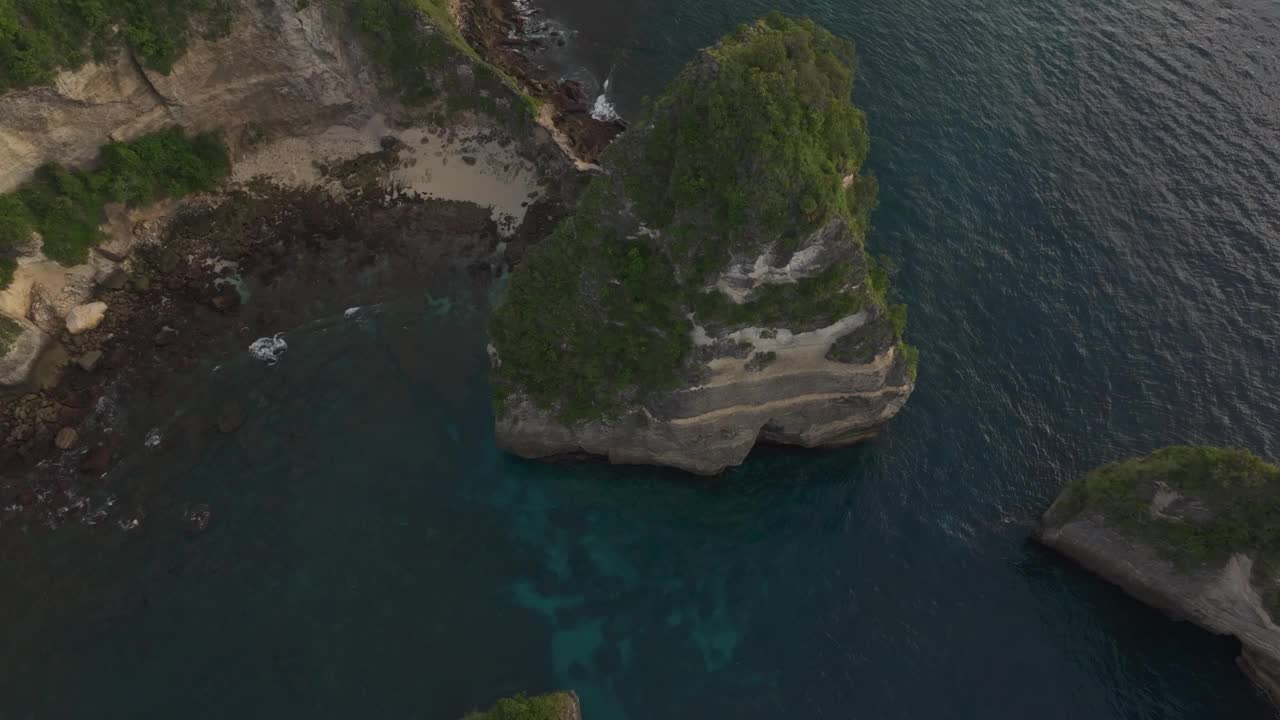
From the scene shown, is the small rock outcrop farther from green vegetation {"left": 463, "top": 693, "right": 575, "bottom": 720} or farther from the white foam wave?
green vegetation {"left": 463, "top": 693, "right": 575, "bottom": 720}

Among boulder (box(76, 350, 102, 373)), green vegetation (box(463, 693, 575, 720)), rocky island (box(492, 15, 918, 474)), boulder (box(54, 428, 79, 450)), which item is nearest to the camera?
green vegetation (box(463, 693, 575, 720))

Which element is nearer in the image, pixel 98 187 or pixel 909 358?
pixel 909 358

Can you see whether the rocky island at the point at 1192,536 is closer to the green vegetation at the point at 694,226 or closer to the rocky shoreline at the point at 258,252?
the green vegetation at the point at 694,226

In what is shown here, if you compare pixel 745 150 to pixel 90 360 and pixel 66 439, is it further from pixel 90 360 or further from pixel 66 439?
pixel 90 360

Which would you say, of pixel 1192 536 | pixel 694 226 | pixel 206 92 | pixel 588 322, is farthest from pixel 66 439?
pixel 1192 536

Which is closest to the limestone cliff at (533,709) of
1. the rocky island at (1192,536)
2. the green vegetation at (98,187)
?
the rocky island at (1192,536)

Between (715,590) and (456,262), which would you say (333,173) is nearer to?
(456,262)

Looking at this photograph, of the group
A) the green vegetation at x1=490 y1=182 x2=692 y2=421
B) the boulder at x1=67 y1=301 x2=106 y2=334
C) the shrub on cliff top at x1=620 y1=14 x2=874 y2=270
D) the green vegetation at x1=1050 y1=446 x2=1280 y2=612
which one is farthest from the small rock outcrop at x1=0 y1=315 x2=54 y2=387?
the green vegetation at x1=1050 y1=446 x2=1280 y2=612

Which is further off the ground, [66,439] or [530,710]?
[66,439]

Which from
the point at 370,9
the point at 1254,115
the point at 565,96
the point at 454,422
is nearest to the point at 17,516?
the point at 454,422
